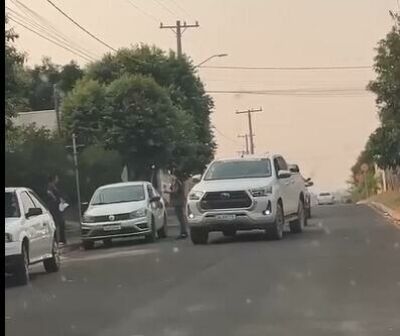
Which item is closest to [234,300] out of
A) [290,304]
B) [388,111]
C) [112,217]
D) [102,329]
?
[290,304]

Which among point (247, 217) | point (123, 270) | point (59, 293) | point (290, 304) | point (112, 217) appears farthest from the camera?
point (112, 217)

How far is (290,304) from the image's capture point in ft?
37.4

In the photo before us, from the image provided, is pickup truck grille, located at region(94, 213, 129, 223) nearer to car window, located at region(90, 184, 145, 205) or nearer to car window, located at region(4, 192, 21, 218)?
car window, located at region(90, 184, 145, 205)

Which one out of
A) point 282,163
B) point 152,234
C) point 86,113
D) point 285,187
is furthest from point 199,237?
point 86,113

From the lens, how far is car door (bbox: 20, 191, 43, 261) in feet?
51.3

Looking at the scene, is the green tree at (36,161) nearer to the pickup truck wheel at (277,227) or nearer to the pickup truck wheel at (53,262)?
the pickup truck wheel at (277,227)

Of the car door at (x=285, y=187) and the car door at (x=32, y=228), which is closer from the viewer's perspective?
the car door at (x=32, y=228)

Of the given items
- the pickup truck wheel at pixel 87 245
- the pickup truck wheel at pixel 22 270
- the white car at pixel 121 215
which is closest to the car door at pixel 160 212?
the white car at pixel 121 215

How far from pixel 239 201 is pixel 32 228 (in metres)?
6.59

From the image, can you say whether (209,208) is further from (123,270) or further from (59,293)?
(59,293)

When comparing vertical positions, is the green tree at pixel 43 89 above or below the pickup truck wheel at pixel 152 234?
above

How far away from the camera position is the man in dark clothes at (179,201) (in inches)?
959

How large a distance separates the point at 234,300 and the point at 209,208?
963 cm

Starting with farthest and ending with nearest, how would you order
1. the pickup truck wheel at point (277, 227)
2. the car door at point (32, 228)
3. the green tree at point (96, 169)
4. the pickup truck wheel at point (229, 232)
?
the green tree at point (96, 169)
the pickup truck wheel at point (229, 232)
the pickup truck wheel at point (277, 227)
the car door at point (32, 228)
